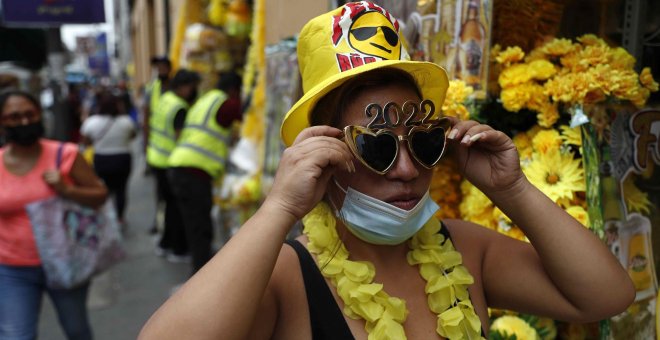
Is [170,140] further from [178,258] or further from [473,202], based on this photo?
[473,202]

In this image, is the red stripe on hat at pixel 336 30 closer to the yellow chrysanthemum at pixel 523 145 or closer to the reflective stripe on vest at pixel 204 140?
the yellow chrysanthemum at pixel 523 145

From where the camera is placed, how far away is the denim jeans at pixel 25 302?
3295 millimetres

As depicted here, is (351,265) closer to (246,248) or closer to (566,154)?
(246,248)

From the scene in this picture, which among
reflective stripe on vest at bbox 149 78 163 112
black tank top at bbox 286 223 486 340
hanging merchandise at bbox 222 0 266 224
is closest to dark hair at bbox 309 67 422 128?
black tank top at bbox 286 223 486 340

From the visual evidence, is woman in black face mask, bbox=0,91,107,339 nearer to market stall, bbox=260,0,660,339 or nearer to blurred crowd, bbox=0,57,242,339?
blurred crowd, bbox=0,57,242,339

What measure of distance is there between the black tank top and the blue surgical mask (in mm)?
152

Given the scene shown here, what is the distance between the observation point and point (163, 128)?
6535mm

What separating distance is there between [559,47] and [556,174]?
513 millimetres

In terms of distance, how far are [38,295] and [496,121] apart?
2.60 m

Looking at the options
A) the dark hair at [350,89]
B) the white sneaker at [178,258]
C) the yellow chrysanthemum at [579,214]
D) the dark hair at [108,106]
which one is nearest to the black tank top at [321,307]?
the dark hair at [350,89]

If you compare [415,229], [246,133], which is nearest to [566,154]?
[415,229]

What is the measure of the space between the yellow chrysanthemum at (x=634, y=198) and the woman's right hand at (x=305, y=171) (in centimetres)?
144

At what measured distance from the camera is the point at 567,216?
5.60ft

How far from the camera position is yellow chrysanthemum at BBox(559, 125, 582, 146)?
2316 millimetres
